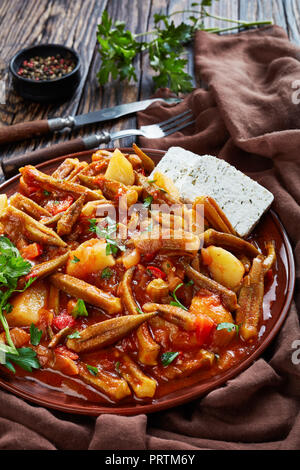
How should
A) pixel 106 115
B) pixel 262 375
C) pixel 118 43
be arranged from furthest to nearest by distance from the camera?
pixel 118 43
pixel 106 115
pixel 262 375

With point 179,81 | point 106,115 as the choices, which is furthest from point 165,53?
point 106,115

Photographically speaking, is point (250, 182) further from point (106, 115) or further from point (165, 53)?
point (165, 53)

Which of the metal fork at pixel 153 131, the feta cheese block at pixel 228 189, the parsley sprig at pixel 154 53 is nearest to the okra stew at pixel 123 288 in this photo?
the feta cheese block at pixel 228 189

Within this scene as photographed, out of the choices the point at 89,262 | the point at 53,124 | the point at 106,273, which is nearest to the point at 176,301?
the point at 106,273

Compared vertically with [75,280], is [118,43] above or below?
above

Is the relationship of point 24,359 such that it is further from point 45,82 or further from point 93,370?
point 45,82

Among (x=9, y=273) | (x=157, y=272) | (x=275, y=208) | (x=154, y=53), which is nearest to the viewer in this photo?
(x=9, y=273)

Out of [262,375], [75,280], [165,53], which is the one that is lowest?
[262,375]
